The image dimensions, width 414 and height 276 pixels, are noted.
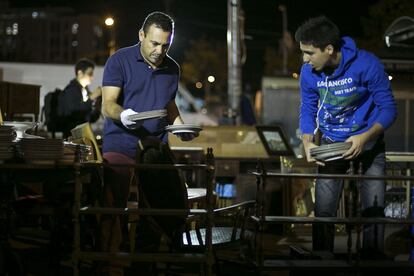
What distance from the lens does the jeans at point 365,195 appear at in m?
5.25

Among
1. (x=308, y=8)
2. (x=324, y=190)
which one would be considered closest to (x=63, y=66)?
(x=324, y=190)

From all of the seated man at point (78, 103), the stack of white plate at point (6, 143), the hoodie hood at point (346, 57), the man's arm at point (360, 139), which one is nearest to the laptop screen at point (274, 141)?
the seated man at point (78, 103)

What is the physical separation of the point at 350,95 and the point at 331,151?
0.58 metres

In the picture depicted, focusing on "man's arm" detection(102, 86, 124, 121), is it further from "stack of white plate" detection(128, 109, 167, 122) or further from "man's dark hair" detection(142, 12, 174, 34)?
"man's dark hair" detection(142, 12, 174, 34)

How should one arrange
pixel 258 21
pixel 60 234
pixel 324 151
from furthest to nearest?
pixel 258 21 < pixel 60 234 < pixel 324 151

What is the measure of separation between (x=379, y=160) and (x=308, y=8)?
104 feet

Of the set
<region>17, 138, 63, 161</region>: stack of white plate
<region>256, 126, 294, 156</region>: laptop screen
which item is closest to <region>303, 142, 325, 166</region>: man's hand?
<region>17, 138, 63, 161</region>: stack of white plate

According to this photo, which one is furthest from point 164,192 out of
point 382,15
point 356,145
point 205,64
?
point 205,64

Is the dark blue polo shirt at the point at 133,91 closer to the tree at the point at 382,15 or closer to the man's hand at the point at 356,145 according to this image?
the man's hand at the point at 356,145

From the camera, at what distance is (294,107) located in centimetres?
1614

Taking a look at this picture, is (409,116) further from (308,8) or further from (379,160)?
(308,8)

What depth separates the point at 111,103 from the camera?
5.08 m

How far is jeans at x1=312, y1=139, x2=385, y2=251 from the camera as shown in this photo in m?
5.25

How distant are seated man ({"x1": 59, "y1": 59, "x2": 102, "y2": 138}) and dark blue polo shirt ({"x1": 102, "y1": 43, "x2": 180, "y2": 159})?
12.5 ft
